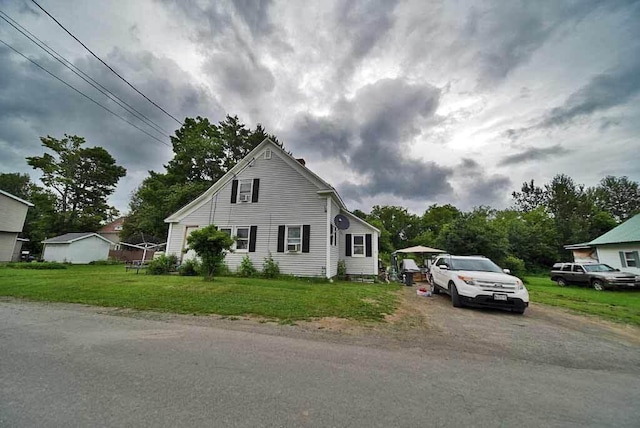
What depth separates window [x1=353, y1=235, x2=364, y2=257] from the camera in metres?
15.3

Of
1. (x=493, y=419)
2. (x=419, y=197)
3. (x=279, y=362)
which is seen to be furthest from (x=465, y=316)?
(x=419, y=197)

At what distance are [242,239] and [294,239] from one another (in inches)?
122

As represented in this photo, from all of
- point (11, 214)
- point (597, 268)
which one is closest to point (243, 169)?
point (597, 268)

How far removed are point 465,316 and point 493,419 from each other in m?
4.85

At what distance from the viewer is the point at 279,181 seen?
13.7 meters

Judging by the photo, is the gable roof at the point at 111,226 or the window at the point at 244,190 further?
the gable roof at the point at 111,226

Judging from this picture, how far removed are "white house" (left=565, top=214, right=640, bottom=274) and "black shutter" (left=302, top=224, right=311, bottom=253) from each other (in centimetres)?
2243

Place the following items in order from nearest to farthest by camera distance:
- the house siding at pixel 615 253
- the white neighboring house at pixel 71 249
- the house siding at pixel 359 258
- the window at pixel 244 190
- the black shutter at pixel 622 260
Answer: the window at pixel 244 190, the house siding at pixel 359 258, the house siding at pixel 615 253, the black shutter at pixel 622 260, the white neighboring house at pixel 71 249

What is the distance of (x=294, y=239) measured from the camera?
42.7 ft

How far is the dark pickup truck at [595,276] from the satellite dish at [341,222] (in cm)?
1476

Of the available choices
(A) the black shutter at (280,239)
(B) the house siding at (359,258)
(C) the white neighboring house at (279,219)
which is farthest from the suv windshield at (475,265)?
(A) the black shutter at (280,239)

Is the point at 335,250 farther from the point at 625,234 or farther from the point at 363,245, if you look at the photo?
the point at 625,234

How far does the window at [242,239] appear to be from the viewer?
13.4 metres

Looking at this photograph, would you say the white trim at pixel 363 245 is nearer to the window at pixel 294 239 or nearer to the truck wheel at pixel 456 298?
the window at pixel 294 239
